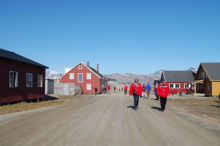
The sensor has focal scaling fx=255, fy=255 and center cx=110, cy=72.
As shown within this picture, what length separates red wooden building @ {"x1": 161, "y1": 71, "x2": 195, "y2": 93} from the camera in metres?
65.5

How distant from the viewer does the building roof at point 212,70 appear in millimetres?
45441

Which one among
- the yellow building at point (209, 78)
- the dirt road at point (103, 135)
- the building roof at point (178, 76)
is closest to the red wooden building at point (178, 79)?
the building roof at point (178, 76)

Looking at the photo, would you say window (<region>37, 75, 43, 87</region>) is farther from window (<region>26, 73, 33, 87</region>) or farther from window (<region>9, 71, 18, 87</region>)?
window (<region>9, 71, 18, 87</region>)

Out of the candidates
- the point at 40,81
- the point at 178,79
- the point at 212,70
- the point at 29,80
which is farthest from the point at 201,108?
the point at 178,79

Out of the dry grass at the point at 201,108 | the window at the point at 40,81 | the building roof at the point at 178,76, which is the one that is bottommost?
the dry grass at the point at 201,108

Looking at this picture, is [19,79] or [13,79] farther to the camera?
[19,79]

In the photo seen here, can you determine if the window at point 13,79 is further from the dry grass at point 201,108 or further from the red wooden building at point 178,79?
the red wooden building at point 178,79

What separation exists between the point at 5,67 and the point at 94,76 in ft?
132

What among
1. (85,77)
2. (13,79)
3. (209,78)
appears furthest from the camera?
(85,77)

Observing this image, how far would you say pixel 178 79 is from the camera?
66.2 metres

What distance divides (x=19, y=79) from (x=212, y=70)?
37067 millimetres

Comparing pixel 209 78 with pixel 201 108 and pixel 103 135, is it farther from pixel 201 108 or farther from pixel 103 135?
pixel 103 135

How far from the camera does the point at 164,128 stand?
28.5 feet

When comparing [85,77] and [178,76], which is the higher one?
[178,76]
